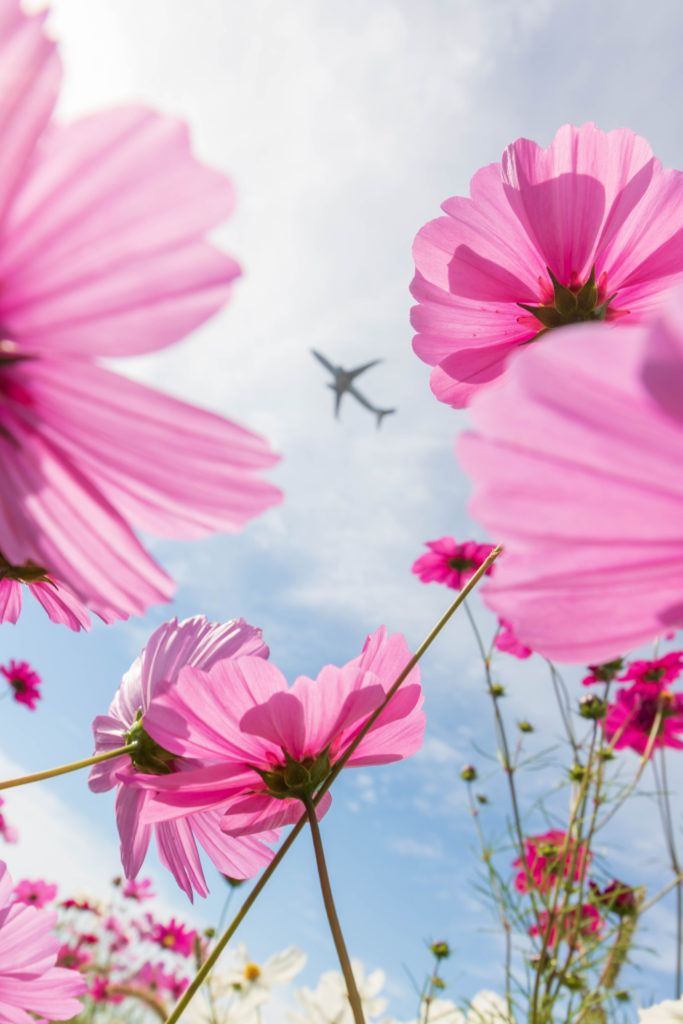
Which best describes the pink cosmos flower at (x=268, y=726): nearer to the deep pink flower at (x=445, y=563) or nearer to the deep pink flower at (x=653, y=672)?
the deep pink flower at (x=653, y=672)

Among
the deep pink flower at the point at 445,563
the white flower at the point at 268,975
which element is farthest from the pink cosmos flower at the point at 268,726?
the white flower at the point at 268,975

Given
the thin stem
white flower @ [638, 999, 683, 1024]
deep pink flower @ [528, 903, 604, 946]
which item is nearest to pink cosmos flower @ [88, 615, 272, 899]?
the thin stem

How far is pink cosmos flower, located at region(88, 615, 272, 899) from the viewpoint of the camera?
0.35 meters

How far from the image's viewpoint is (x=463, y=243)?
14.2 inches

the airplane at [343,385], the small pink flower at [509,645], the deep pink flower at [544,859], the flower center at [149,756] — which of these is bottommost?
the flower center at [149,756]

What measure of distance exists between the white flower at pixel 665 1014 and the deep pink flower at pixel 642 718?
0.85m

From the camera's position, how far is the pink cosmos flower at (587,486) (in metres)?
0.14

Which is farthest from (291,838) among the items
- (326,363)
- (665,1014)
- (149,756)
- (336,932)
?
(326,363)

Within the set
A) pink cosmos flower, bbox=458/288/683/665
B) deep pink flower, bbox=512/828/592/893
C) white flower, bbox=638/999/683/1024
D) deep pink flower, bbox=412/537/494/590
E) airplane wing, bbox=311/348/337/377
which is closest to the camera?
pink cosmos flower, bbox=458/288/683/665

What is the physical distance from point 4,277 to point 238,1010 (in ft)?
6.37

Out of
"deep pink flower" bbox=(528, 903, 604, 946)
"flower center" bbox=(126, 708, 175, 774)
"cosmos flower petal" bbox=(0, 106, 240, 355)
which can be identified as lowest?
"flower center" bbox=(126, 708, 175, 774)

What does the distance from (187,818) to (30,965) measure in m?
0.13

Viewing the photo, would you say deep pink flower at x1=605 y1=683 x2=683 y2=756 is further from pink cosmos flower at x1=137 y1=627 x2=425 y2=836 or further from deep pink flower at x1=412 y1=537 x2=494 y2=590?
pink cosmos flower at x1=137 y1=627 x2=425 y2=836

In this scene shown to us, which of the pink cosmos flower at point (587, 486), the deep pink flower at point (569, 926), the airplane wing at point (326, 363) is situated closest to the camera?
the pink cosmos flower at point (587, 486)
